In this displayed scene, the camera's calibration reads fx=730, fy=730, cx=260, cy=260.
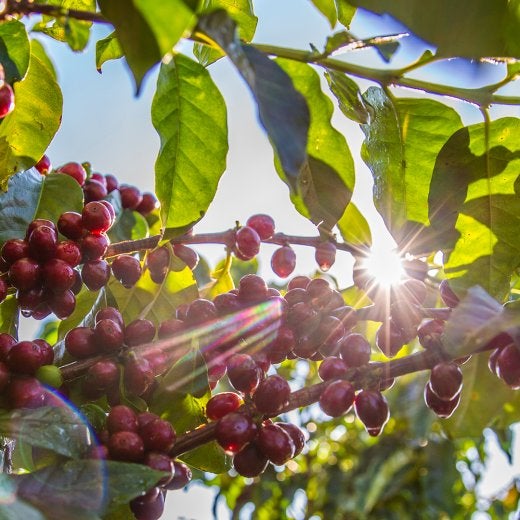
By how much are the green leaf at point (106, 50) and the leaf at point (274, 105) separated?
2.18 feet

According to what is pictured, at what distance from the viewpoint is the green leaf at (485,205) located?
4.17 ft

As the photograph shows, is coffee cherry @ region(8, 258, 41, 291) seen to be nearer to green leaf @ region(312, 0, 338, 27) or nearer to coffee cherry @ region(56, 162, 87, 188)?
coffee cherry @ region(56, 162, 87, 188)

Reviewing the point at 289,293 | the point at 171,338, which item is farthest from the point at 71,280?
the point at 289,293

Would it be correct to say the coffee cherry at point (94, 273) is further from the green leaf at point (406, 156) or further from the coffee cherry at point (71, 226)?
the green leaf at point (406, 156)

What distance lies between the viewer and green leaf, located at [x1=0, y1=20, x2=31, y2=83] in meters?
1.24

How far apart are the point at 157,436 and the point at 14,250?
18.6 inches

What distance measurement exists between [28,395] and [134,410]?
186 mm

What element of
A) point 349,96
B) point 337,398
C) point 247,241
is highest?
point 349,96

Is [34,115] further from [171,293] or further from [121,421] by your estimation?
[121,421]

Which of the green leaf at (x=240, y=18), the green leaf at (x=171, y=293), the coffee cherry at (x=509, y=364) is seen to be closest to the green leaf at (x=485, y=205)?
the coffee cherry at (x=509, y=364)

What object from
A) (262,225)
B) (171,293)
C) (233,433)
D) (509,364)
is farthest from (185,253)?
(509,364)

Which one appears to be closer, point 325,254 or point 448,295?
point 448,295

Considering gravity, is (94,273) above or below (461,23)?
below

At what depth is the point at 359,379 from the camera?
45.5 inches
